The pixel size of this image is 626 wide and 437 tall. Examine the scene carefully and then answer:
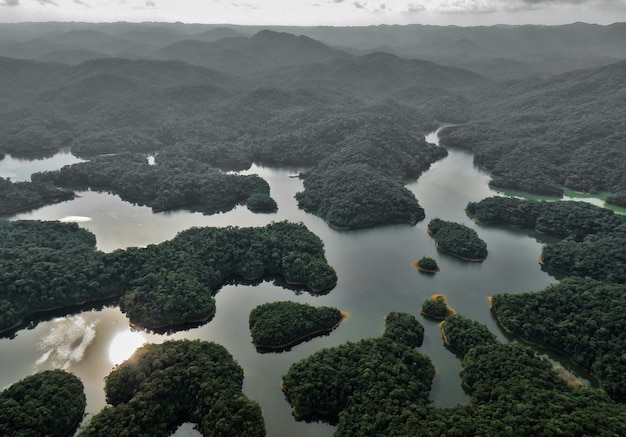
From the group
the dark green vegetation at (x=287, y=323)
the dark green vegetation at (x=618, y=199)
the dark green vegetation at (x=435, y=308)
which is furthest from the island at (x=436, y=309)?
the dark green vegetation at (x=618, y=199)

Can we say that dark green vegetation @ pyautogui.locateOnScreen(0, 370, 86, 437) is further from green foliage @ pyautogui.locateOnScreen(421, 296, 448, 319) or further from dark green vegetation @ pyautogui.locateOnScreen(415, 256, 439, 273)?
dark green vegetation @ pyautogui.locateOnScreen(415, 256, 439, 273)

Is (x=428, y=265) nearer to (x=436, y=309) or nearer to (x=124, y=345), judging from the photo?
(x=436, y=309)

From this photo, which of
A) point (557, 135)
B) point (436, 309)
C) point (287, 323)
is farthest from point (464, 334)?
point (557, 135)

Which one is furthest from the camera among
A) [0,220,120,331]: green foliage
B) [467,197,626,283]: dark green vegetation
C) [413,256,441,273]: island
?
[413,256,441,273]: island

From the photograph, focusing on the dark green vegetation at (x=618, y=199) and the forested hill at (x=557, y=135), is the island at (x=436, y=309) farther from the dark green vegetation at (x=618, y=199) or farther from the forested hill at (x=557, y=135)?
the forested hill at (x=557, y=135)

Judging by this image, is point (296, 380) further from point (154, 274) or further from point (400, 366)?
point (154, 274)

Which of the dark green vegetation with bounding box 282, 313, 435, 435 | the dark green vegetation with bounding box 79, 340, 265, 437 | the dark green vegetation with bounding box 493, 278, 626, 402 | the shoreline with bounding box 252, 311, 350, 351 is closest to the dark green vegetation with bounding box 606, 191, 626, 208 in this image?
the dark green vegetation with bounding box 493, 278, 626, 402

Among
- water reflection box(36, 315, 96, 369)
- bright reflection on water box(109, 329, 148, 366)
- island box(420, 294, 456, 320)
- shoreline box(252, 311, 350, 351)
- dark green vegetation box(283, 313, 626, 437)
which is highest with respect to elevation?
dark green vegetation box(283, 313, 626, 437)
